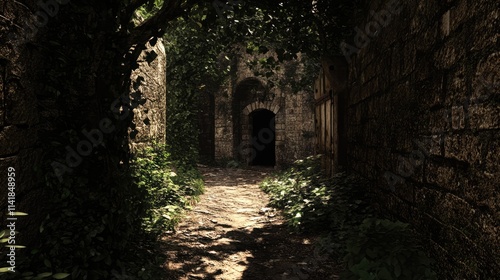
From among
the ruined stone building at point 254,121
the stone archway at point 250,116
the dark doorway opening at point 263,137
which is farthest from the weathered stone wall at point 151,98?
the dark doorway opening at point 263,137

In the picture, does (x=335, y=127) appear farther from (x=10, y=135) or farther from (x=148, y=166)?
(x=10, y=135)

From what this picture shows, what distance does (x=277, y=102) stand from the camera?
1240 centimetres

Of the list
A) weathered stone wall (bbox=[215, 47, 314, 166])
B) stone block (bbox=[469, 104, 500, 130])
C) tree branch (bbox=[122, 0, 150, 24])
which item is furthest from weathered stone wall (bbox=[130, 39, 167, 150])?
weathered stone wall (bbox=[215, 47, 314, 166])

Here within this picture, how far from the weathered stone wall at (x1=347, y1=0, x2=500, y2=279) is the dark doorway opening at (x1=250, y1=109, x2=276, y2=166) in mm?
10275

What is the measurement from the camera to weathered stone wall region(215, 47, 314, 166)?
37.8 feet

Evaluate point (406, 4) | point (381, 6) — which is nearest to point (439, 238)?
point (406, 4)

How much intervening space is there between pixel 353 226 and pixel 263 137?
33.9ft

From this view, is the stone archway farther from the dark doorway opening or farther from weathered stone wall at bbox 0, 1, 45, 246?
weathered stone wall at bbox 0, 1, 45, 246

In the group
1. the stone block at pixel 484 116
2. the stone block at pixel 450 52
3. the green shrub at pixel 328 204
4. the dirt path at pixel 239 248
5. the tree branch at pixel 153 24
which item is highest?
the tree branch at pixel 153 24

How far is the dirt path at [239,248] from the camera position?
322 centimetres

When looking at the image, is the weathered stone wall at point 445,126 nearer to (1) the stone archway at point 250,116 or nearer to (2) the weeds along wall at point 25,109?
(2) the weeds along wall at point 25,109

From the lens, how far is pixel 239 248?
12.9ft

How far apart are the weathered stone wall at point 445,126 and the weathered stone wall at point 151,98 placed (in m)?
3.16

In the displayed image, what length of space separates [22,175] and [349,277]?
220 cm
